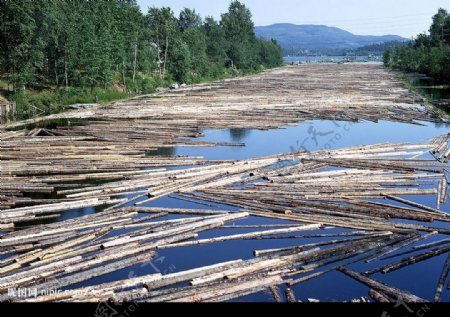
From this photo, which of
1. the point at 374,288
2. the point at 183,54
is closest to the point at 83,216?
the point at 374,288

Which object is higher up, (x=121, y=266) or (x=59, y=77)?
(x=59, y=77)

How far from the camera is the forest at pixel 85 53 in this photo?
2888 centimetres

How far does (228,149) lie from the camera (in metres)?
18.6

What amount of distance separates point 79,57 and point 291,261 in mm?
30492

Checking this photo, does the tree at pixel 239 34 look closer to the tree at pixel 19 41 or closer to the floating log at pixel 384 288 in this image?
the tree at pixel 19 41

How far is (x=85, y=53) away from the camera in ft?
112

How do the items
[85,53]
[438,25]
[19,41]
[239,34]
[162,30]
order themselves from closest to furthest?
[19,41] < [85,53] < [162,30] < [438,25] < [239,34]

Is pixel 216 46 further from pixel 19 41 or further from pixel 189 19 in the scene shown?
pixel 19 41

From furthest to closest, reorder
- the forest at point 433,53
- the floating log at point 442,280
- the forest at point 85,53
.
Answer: the forest at point 433,53 < the forest at point 85,53 < the floating log at point 442,280

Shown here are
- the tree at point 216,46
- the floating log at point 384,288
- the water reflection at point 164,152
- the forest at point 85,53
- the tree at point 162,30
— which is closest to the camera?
the floating log at point 384,288

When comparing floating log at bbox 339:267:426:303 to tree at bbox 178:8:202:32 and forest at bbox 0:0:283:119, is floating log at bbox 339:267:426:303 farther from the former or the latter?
tree at bbox 178:8:202:32

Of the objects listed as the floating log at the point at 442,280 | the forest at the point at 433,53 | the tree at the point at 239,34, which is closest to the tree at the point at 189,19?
the tree at the point at 239,34

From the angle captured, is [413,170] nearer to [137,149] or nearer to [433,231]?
[433,231]

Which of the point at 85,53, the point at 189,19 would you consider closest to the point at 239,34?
the point at 189,19
